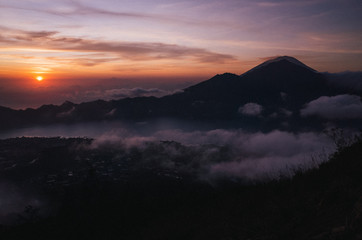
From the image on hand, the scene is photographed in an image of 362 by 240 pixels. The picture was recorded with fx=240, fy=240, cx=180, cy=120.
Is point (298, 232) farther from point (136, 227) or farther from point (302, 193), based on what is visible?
point (136, 227)

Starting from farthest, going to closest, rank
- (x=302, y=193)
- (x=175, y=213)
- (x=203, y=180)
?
1. (x=203, y=180)
2. (x=175, y=213)
3. (x=302, y=193)

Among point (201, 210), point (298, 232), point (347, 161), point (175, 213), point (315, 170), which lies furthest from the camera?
point (175, 213)

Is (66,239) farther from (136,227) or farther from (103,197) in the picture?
(103,197)

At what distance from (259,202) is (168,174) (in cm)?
19340

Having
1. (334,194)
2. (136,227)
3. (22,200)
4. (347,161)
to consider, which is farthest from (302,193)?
(22,200)

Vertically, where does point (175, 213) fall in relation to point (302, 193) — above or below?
below

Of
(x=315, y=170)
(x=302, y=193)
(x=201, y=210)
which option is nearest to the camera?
(x=302, y=193)

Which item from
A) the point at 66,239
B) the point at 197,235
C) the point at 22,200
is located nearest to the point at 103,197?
the point at 66,239

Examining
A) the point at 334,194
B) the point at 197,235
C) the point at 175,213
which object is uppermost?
the point at 334,194

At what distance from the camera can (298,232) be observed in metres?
6.64

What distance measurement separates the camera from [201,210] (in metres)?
12.9

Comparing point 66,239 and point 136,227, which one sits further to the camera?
point 66,239

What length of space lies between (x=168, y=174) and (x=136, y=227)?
189 m

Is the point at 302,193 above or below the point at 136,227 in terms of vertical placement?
above
